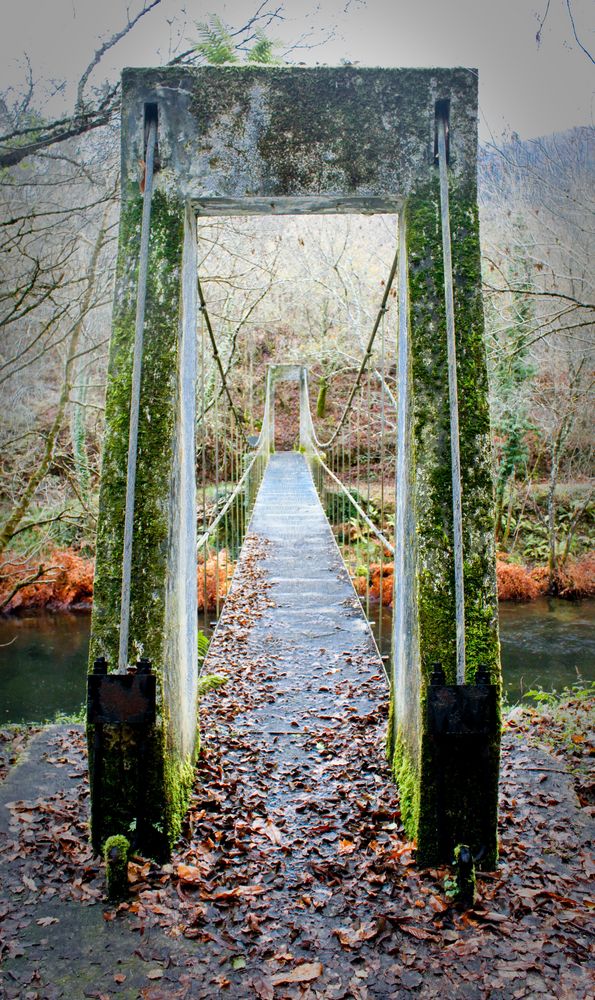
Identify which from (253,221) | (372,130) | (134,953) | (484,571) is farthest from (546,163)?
(134,953)

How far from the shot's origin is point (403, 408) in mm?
2398

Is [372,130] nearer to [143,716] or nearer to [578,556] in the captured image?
[143,716]

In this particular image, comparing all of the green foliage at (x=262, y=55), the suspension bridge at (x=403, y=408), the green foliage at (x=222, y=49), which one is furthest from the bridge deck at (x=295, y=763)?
the green foliage at (x=262, y=55)

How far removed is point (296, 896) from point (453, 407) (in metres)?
1.51

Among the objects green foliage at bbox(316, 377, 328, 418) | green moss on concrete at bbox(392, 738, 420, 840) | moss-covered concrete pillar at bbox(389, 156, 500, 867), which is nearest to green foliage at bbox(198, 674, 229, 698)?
green moss on concrete at bbox(392, 738, 420, 840)

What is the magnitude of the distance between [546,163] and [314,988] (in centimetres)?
687

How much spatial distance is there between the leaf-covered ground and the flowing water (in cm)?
441

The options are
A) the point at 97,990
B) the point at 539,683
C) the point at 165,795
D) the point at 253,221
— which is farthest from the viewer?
the point at 253,221

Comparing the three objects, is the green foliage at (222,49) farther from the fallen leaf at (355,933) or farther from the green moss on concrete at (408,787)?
the fallen leaf at (355,933)

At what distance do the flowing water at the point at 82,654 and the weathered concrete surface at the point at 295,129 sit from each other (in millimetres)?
5377

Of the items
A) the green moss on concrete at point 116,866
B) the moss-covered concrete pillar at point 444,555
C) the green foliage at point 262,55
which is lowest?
the green moss on concrete at point 116,866

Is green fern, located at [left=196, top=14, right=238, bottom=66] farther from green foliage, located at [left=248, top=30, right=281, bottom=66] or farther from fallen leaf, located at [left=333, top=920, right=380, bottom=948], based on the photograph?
fallen leaf, located at [left=333, top=920, right=380, bottom=948]

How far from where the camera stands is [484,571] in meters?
2.02

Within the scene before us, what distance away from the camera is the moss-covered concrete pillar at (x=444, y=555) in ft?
6.34
